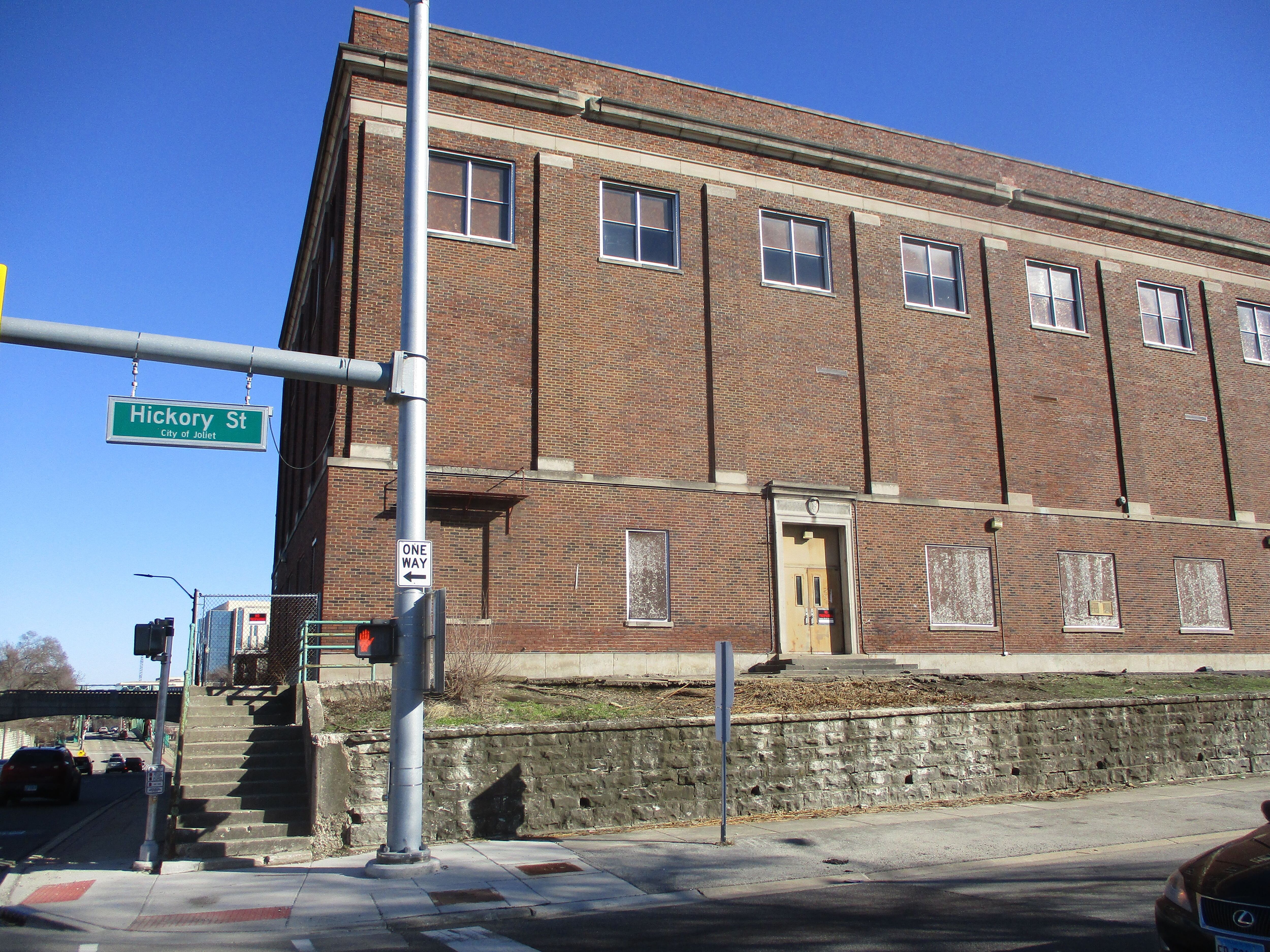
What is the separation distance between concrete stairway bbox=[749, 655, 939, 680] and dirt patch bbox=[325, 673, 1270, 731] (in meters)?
0.70

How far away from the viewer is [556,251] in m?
21.6

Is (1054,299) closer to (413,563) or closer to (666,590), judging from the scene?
(666,590)

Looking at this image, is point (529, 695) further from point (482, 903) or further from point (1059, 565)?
point (1059, 565)

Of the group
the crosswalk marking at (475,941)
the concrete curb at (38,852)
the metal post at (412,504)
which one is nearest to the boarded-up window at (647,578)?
the metal post at (412,504)

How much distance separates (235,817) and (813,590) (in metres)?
13.3

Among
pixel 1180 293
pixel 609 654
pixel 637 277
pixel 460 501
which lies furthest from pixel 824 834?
pixel 1180 293

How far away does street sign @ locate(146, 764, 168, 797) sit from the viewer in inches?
487

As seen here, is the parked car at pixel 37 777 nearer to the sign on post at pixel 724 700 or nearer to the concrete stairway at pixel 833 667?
the concrete stairway at pixel 833 667

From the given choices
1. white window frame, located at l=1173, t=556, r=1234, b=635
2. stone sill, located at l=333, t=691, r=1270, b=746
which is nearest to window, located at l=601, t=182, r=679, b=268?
stone sill, located at l=333, t=691, r=1270, b=746

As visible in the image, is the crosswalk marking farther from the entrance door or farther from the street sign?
the entrance door

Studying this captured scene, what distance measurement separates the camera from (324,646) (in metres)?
17.4

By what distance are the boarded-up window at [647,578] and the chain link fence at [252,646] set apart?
6159mm

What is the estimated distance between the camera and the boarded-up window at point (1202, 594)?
26.2 metres

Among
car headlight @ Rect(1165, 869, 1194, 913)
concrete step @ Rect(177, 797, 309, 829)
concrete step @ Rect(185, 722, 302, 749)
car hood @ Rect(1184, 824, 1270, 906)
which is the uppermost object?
concrete step @ Rect(185, 722, 302, 749)
